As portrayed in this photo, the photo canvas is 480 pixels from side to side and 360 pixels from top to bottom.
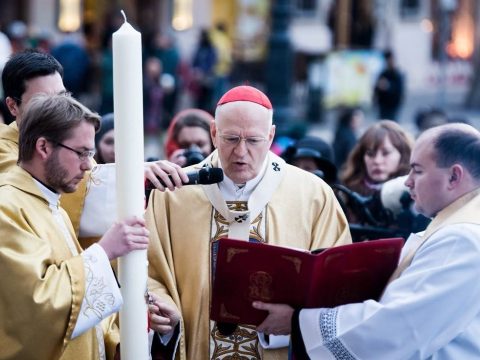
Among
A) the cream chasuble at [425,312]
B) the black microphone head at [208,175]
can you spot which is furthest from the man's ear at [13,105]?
the cream chasuble at [425,312]

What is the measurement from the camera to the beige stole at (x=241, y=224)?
12.0 ft

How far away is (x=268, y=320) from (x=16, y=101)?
1.30 metres

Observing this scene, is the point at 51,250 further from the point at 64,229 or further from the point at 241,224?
the point at 241,224

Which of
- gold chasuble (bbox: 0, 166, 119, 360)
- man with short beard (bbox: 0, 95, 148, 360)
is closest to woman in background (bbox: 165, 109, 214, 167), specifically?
man with short beard (bbox: 0, 95, 148, 360)

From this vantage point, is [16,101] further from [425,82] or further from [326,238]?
[425,82]

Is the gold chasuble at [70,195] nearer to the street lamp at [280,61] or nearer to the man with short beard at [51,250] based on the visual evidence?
the man with short beard at [51,250]

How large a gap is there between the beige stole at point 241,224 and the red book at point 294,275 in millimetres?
389

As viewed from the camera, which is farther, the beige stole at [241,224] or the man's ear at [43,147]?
the beige stole at [241,224]

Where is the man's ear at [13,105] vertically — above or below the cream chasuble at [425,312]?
above

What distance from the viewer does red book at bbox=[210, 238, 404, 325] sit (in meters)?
3.11

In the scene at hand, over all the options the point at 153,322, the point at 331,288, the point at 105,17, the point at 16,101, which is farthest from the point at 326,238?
the point at 105,17

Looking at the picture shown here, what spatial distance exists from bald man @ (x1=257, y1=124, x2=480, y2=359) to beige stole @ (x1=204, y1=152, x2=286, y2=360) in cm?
36

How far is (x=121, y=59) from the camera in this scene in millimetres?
2732

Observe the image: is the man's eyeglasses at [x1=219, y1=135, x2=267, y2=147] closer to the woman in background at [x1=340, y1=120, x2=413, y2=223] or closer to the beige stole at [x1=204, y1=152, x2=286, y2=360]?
the beige stole at [x1=204, y1=152, x2=286, y2=360]
